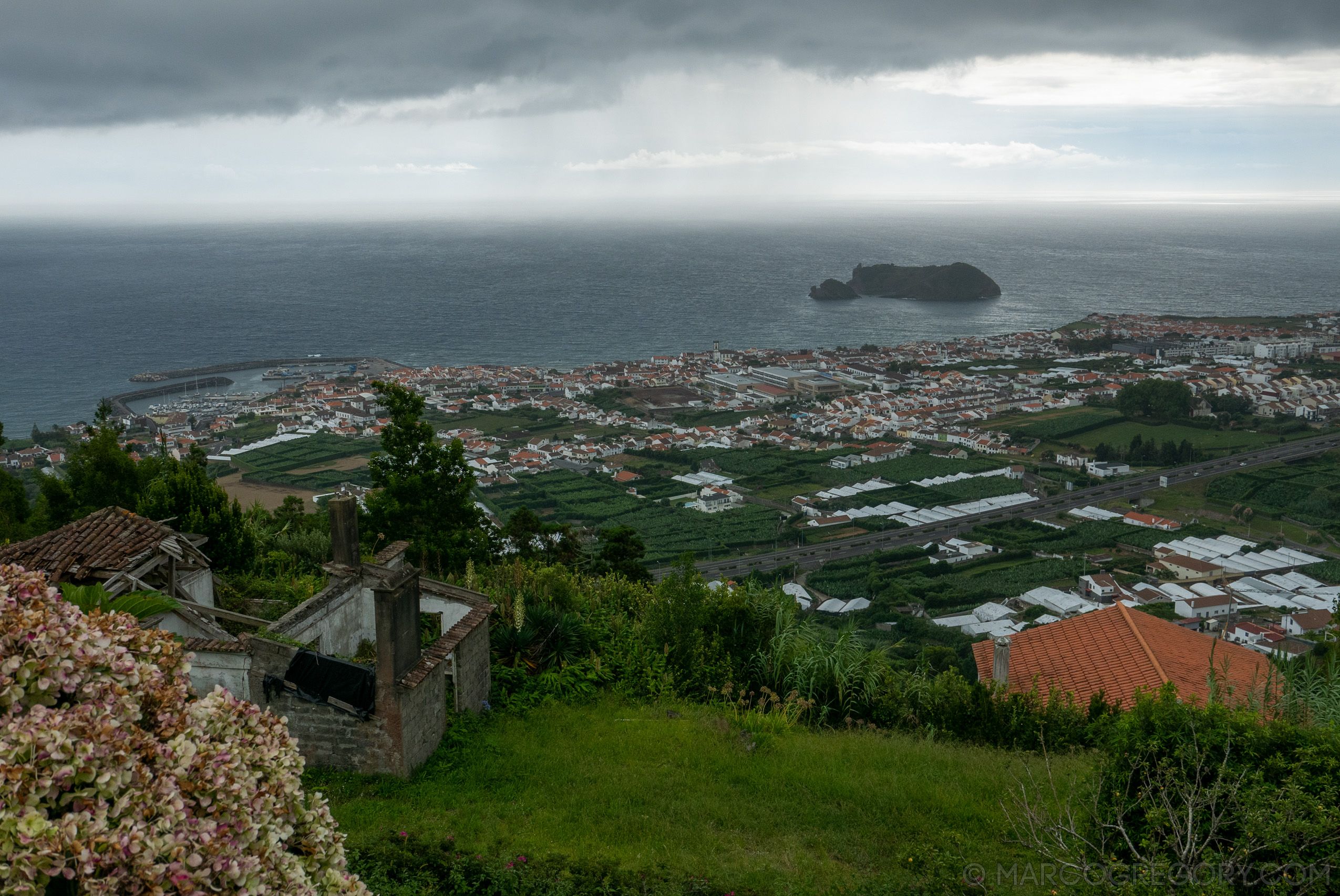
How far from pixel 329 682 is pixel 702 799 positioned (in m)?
2.58

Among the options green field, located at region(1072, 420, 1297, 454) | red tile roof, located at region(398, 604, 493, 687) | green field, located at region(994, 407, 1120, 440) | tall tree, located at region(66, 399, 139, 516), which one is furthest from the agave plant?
green field, located at region(994, 407, 1120, 440)

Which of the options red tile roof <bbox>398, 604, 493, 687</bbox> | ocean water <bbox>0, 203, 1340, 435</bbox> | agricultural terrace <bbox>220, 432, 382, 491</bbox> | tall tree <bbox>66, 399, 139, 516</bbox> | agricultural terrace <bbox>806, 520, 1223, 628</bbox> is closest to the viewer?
red tile roof <bbox>398, 604, 493, 687</bbox>

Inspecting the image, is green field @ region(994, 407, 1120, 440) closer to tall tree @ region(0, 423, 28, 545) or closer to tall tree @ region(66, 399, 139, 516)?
tall tree @ region(66, 399, 139, 516)

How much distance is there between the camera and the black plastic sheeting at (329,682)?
603 cm

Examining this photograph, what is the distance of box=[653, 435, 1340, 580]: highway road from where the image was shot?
28.5 metres

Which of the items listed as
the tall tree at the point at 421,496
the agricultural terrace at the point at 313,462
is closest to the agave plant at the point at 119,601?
the tall tree at the point at 421,496

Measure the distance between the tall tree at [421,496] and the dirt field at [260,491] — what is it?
61.0ft

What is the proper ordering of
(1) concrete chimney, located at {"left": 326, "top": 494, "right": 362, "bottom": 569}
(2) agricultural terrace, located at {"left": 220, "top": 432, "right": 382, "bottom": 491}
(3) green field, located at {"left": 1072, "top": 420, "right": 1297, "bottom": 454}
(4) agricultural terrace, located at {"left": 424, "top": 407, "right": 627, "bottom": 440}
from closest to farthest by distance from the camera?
1. (1) concrete chimney, located at {"left": 326, "top": 494, "right": 362, "bottom": 569}
2. (2) agricultural terrace, located at {"left": 220, "top": 432, "right": 382, "bottom": 491}
3. (3) green field, located at {"left": 1072, "top": 420, "right": 1297, "bottom": 454}
4. (4) agricultural terrace, located at {"left": 424, "top": 407, "right": 627, "bottom": 440}

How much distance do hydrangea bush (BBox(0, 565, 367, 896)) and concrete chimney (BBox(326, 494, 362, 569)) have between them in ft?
17.6

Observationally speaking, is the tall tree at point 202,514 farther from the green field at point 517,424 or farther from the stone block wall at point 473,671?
the green field at point 517,424

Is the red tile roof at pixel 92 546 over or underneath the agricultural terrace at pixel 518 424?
over

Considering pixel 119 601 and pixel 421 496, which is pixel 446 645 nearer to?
pixel 119 601

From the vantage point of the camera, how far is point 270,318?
8544 cm

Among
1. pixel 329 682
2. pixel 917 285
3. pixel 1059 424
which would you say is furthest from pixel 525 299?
pixel 329 682
